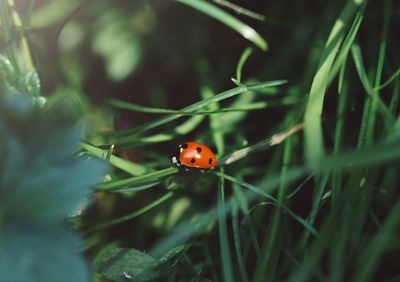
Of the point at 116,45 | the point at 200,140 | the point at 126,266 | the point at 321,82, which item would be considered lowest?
the point at 126,266

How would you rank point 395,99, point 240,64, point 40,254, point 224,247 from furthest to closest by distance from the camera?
point 240,64
point 395,99
point 224,247
point 40,254

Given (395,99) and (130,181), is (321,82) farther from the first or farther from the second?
(130,181)

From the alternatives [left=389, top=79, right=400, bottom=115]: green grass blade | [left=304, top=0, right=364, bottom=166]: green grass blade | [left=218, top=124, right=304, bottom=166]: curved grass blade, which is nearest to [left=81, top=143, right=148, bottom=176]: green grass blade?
[left=218, top=124, right=304, bottom=166]: curved grass blade

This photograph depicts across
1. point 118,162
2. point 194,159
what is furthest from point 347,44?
point 118,162

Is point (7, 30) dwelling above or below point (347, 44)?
above

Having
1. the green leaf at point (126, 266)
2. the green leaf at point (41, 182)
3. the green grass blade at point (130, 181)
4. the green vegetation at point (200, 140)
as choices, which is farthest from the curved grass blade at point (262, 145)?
the green leaf at point (41, 182)

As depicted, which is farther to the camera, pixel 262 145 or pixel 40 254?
pixel 262 145

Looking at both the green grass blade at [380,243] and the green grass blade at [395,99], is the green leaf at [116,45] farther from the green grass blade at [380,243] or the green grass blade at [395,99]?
the green grass blade at [380,243]

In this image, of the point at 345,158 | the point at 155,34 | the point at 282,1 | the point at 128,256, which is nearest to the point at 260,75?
the point at 282,1
